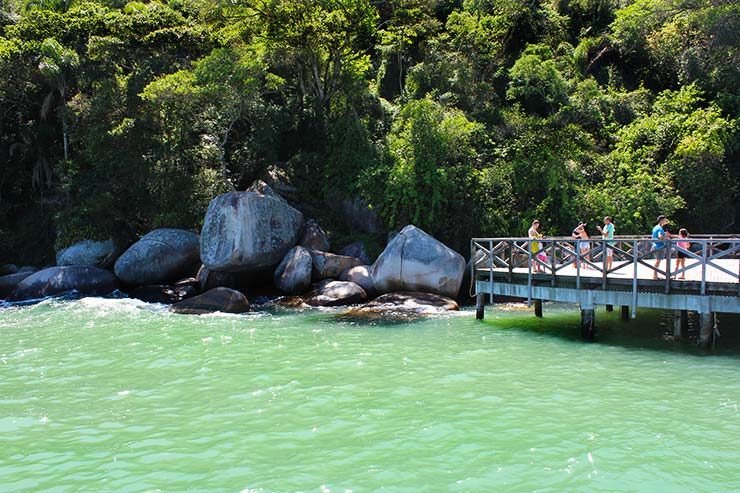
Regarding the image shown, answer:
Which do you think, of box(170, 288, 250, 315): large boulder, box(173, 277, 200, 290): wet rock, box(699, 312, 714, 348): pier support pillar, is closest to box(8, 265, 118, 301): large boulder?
box(173, 277, 200, 290): wet rock

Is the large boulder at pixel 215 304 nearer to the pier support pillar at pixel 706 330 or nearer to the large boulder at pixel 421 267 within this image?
the large boulder at pixel 421 267

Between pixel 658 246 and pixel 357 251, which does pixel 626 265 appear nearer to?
pixel 658 246

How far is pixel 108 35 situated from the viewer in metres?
30.1

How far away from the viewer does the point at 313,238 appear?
948 inches

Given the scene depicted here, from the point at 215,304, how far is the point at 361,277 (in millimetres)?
5245

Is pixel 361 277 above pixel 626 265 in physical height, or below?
below

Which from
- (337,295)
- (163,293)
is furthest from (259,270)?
(337,295)

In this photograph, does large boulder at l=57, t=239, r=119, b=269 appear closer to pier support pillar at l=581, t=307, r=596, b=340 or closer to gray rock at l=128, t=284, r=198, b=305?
gray rock at l=128, t=284, r=198, b=305

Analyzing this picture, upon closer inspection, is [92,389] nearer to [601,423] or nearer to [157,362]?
[157,362]

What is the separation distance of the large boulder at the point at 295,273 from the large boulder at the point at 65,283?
7.16 metres

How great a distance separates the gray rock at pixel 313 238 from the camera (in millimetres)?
23906

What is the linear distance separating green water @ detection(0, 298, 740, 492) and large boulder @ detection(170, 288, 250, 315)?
3.23m

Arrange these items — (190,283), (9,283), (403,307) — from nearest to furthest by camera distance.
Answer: (403,307) → (190,283) → (9,283)

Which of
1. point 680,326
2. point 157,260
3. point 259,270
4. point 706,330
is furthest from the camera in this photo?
point 157,260
